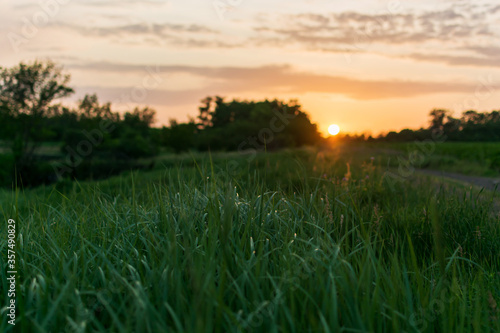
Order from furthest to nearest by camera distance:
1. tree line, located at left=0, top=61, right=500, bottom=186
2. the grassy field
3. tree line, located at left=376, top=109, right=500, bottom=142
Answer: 1. tree line, located at left=0, top=61, right=500, bottom=186
2. tree line, located at left=376, top=109, right=500, bottom=142
3. the grassy field

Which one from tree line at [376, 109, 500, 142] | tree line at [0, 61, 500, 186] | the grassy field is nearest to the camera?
the grassy field

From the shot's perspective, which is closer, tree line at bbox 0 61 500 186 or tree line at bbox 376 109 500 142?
tree line at bbox 376 109 500 142

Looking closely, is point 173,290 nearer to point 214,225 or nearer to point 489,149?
point 214,225

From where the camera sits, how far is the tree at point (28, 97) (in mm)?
32906

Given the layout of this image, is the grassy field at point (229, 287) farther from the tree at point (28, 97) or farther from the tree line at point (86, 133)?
the tree at point (28, 97)

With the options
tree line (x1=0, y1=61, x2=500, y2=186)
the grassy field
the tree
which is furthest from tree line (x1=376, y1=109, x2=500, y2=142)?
the tree

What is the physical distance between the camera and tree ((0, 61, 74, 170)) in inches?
1296

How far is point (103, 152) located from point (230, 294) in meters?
37.2

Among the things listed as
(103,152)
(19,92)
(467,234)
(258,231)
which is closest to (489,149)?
(467,234)

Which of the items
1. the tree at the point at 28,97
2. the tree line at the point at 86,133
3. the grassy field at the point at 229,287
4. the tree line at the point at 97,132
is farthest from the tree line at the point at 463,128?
the tree at the point at 28,97

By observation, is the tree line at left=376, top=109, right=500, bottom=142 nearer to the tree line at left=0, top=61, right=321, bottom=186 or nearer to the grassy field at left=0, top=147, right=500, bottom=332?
the tree line at left=0, top=61, right=321, bottom=186

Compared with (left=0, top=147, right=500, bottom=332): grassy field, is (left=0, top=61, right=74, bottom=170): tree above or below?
above

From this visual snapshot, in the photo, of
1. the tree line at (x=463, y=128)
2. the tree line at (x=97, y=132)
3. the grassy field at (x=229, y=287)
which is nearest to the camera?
the grassy field at (x=229, y=287)

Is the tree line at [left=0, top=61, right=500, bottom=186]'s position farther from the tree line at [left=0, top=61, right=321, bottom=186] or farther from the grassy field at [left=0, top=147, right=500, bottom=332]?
the grassy field at [left=0, top=147, right=500, bottom=332]
